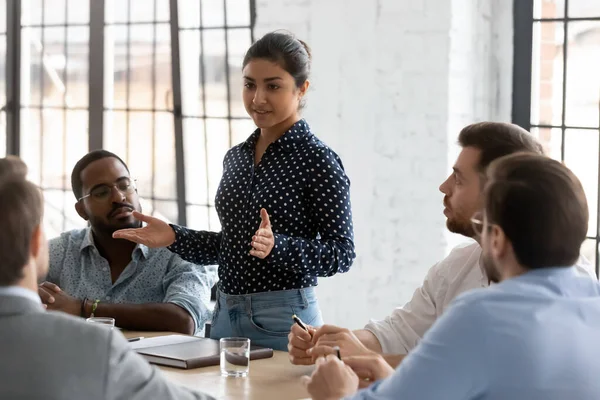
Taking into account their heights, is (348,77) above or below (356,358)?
above

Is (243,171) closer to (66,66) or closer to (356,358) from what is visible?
(356,358)

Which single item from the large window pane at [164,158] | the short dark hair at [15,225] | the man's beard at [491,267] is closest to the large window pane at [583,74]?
the large window pane at [164,158]

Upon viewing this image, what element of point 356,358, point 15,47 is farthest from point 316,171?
point 15,47

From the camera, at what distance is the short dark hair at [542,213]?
1.64 metres

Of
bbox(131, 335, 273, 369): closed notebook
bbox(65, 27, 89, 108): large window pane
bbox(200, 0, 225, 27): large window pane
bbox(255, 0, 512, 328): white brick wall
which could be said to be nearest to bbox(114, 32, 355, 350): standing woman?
bbox(131, 335, 273, 369): closed notebook

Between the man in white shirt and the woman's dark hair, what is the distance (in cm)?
73

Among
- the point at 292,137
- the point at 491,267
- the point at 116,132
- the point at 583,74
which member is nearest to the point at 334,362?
the point at 491,267

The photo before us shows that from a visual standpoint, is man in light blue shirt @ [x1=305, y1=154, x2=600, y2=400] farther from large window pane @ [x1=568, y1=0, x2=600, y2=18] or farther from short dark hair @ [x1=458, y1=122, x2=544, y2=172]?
large window pane @ [x1=568, y1=0, x2=600, y2=18]

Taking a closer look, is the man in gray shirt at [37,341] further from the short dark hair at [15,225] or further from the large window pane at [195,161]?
the large window pane at [195,161]

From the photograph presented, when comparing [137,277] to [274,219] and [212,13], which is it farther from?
[212,13]

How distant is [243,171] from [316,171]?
249 millimetres

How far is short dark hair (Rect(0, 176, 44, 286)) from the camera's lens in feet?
5.02

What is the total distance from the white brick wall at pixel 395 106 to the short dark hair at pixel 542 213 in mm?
2120

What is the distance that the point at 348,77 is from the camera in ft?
13.1
